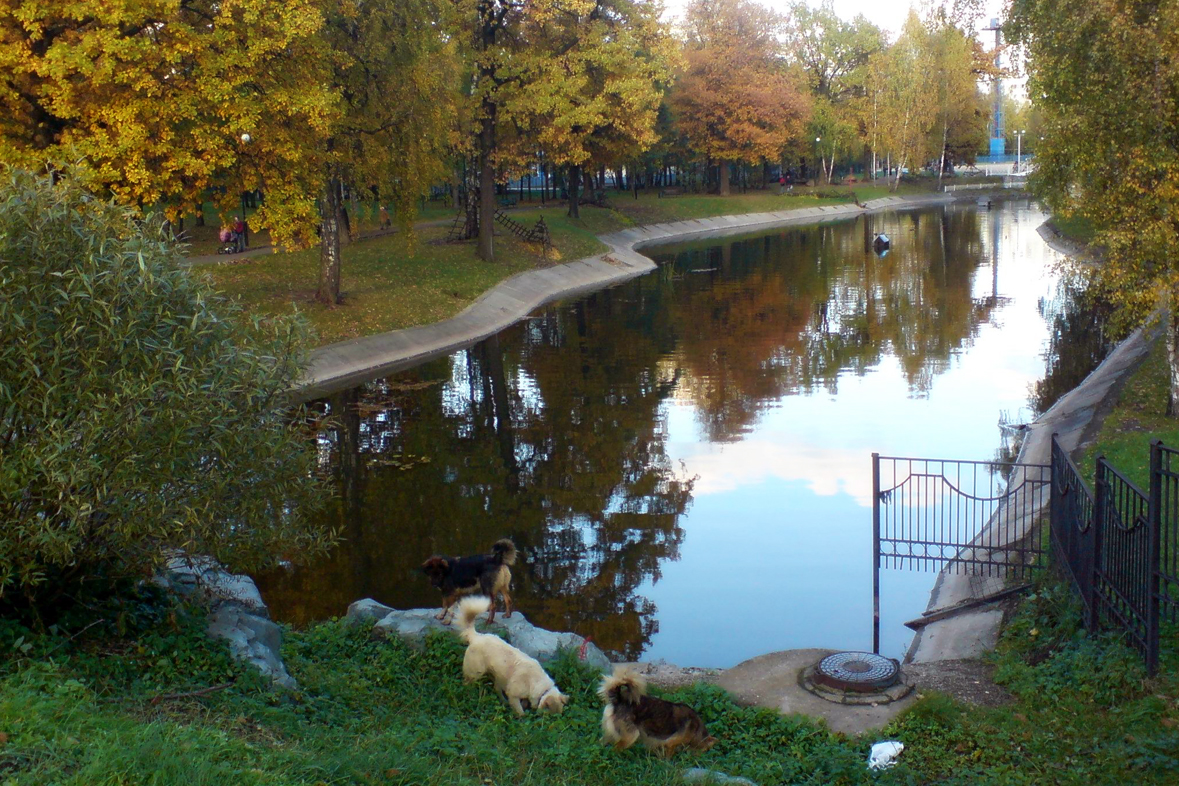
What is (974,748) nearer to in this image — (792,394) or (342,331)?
(792,394)

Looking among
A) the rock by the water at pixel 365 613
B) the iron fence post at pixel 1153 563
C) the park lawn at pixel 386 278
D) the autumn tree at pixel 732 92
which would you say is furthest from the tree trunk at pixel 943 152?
the iron fence post at pixel 1153 563

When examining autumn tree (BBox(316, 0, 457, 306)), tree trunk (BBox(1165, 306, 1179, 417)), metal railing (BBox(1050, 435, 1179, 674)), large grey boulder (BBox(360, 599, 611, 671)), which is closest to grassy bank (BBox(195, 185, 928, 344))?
autumn tree (BBox(316, 0, 457, 306))

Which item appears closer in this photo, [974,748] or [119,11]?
[974,748]

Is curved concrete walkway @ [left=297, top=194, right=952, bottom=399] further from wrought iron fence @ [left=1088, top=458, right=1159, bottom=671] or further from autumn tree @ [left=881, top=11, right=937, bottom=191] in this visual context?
autumn tree @ [left=881, top=11, right=937, bottom=191]

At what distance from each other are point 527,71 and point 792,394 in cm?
2262

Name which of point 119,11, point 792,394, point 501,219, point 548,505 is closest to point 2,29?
point 119,11

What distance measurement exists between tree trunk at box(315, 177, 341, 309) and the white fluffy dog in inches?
970

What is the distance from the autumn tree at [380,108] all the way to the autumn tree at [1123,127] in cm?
1794

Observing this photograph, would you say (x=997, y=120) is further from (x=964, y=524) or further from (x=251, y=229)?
(x=964, y=524)

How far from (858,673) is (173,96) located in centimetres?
2160

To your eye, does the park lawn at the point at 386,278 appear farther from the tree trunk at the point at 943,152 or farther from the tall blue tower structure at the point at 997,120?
the tree trunk at the point at 943,152

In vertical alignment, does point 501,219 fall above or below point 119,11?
below

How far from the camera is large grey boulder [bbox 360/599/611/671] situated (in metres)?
10.2

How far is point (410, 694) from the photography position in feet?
30.0
